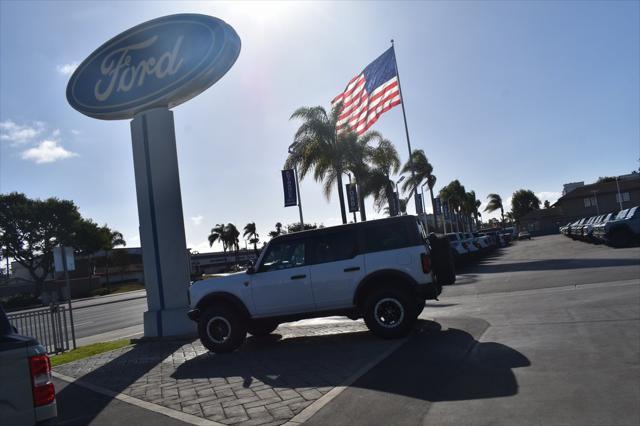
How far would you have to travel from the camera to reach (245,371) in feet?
25.2

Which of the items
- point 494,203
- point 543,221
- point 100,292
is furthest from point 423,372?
point 494,203

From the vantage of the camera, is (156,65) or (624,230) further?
(624,230)

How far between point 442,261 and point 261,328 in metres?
3.81

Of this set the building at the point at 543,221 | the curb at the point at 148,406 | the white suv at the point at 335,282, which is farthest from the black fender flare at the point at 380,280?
the building at the point at 543,221

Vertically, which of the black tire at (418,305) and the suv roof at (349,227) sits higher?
the suv roof at (349,227)

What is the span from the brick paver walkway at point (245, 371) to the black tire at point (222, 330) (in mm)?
199

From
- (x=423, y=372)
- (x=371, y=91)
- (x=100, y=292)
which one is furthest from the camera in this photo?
(x=100, y=292)

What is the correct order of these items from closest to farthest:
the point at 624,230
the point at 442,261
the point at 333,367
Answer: the point at 333,367 < the point at 442,261 < the point at 624,230

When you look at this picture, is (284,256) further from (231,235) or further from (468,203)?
(231,235)

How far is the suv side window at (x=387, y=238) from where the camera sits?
8938 mm

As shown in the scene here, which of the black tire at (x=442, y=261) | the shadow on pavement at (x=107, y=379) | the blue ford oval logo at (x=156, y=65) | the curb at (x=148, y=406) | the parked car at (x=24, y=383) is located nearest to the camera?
the parked car at (x=24, y=383)

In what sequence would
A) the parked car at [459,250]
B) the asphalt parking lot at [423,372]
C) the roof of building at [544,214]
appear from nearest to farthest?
the asphalt parking lot at [423,372], the parked car at [459,250], the roof of building at [544,214]

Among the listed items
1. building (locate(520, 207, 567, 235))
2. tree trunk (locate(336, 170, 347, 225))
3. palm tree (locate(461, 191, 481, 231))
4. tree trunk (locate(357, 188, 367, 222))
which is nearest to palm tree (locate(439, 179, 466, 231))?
palm tree (locate(461, 191, 481, 231))

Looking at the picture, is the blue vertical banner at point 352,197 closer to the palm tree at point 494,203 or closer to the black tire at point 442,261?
the black tire at point 442,261
